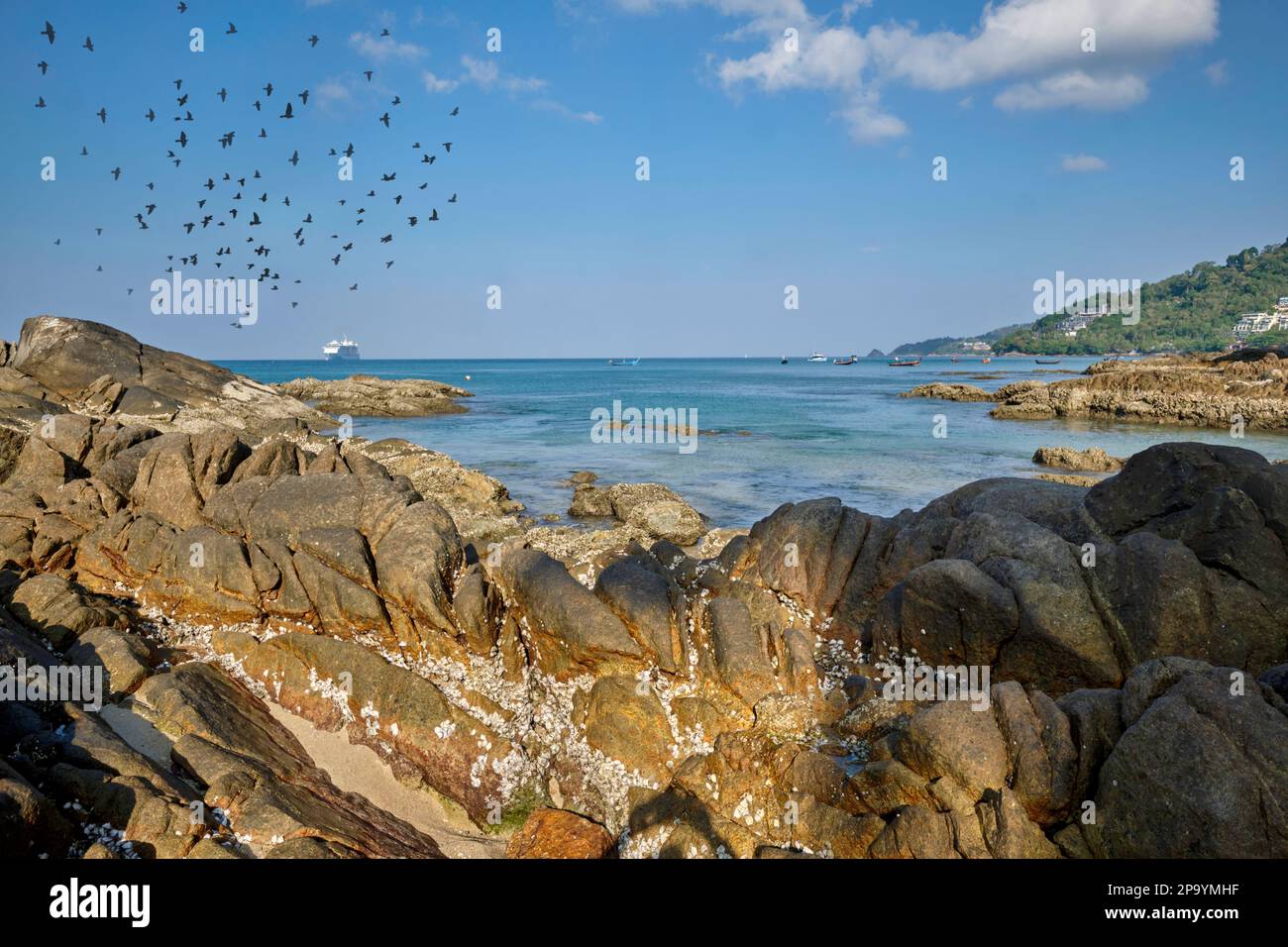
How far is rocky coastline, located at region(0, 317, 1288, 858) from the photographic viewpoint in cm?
723

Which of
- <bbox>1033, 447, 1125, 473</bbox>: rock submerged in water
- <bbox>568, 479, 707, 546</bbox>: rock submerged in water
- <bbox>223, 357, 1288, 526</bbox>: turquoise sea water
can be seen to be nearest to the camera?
<bbox>568, 479, 707, 546</bbox>: rock submerged in water

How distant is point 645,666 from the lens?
11266mm

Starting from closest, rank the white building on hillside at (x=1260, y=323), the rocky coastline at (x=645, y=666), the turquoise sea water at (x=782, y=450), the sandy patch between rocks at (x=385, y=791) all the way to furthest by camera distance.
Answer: the rocky coastline at (x=645, y=666) < the sandy patch between rocks at (x=385, y=791) < the turquoise sea water at (x=782, y=450) < the white building on hillside at (x=1260, y=323)

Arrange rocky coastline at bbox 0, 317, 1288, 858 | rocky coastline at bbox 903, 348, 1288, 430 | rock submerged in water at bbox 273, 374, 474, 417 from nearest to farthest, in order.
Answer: rocky coastline at bbox 0, 317, 1288, 858
rocky coastline at bbox 903, 348, 1288, 430
rock submerged in water at bbox 273, 374, 474, 417

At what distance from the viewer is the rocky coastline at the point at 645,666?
7.23 metres

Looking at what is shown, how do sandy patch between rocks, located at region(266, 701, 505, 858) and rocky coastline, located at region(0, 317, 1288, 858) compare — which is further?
sandy patch between rocks, located at region(266, 701, 505, 858)

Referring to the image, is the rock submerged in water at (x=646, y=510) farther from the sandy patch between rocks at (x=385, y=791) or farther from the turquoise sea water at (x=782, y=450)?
the sandy patch between rocks at (x=385, y=791)

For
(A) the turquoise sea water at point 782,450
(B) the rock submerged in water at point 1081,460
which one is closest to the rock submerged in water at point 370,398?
(A) the turquoise sea water at point 782,450

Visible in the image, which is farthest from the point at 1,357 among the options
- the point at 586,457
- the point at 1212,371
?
the point at 1212,371

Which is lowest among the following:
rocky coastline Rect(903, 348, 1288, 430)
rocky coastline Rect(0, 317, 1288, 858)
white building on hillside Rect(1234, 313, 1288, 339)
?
rocky coastline Rect(0, 317, 1288, 858)

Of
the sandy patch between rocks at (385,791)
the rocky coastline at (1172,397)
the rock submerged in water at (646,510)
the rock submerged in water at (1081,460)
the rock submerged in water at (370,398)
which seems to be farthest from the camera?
the rock submerged in water at (370,398)

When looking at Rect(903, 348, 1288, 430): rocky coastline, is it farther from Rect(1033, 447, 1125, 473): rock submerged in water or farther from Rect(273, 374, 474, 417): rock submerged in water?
Rect(273, 374, 474, 417): rock submerged in water

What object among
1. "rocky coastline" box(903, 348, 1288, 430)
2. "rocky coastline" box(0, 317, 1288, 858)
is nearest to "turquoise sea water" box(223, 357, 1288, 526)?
"rocky coastline" box(903, 348, 1288, 430)
